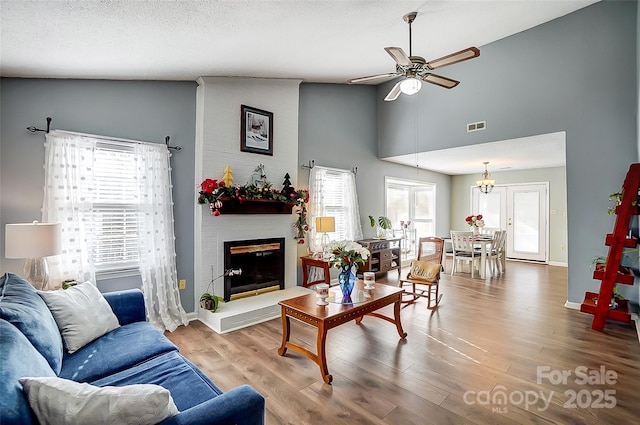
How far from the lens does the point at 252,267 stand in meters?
4.31

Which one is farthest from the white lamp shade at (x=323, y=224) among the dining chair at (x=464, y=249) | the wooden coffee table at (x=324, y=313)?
the dining chair at (x=464, y=249)

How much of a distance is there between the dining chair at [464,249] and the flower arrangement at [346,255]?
4146 millimetres

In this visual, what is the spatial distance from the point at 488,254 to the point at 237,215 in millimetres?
4999

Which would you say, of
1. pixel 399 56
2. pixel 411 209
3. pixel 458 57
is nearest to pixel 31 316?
pixel 399 56

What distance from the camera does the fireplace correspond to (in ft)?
13.3

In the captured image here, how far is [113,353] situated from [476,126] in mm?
5390

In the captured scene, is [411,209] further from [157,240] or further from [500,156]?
[157,240]

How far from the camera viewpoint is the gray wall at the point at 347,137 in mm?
5207

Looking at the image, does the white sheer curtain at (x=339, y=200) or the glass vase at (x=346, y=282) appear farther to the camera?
the white sheer curtain at (x=339, y=200)

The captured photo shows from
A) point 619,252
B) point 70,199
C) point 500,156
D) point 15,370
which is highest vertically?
point 500,156

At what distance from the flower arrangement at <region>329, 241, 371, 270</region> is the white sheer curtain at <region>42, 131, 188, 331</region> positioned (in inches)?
82.2

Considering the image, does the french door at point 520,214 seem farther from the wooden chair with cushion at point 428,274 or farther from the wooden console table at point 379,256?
the wooden chair with cushion at point 428,274

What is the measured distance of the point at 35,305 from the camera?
183cm

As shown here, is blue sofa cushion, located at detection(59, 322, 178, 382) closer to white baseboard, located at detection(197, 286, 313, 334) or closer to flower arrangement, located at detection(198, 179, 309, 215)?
white baseboard, located at detection(197, 286, 313, 334)
